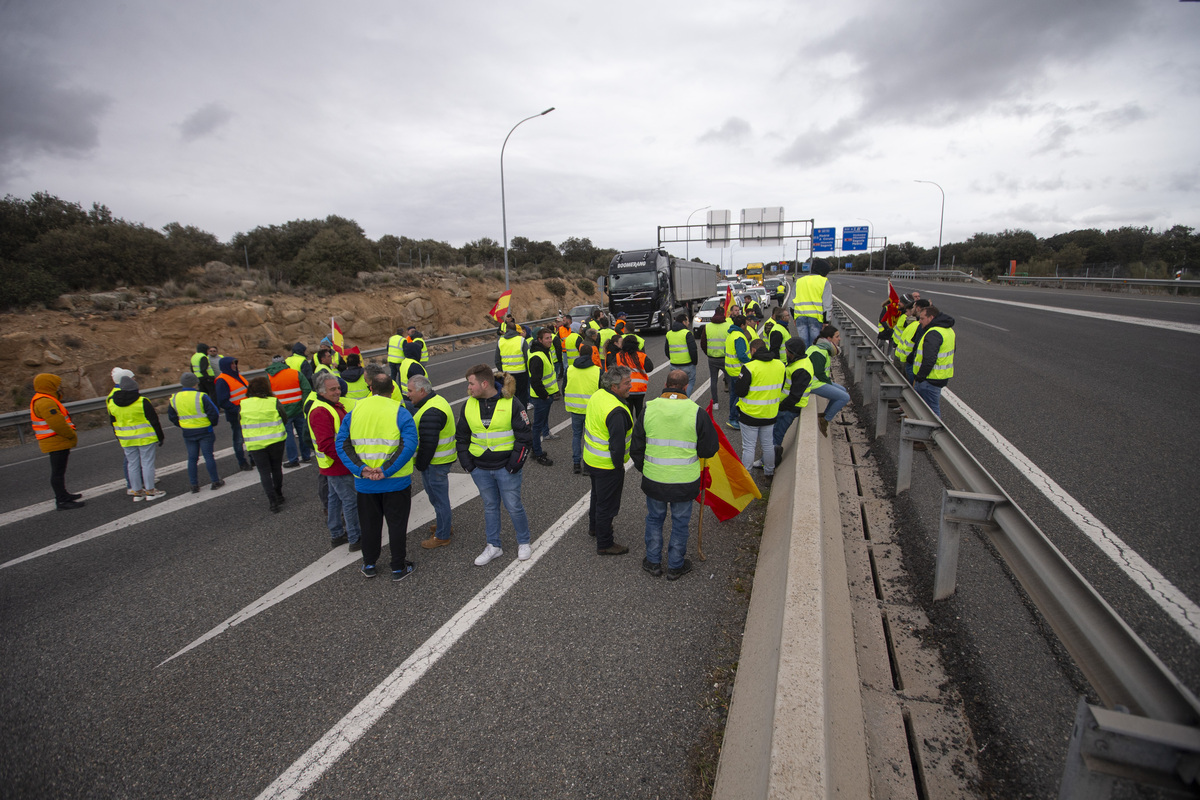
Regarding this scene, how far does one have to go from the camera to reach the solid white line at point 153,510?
568 cm

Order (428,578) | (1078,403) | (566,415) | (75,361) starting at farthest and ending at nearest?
(75,361) → (566,415) → (1078,403) → (428,578)

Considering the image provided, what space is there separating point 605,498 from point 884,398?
4.25 meters

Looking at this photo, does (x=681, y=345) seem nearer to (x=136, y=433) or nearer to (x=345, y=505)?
(x=345, y=505)

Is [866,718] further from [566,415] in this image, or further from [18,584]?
[566,415]

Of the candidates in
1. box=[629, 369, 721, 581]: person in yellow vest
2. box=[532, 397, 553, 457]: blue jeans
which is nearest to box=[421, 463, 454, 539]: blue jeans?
box=[629, 369, 721, 581]: person in yellow vest

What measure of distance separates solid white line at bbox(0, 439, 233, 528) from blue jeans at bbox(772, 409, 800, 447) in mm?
7883

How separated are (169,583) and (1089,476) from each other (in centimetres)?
902

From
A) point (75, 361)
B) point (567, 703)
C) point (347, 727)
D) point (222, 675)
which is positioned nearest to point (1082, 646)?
point (567, 703)

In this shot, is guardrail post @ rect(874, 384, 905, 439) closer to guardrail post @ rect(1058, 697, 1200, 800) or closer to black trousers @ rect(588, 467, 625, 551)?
black trousers @ rect(588, 467, 625, 551)

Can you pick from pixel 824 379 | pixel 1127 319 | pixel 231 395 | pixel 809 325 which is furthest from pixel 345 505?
pixel 1127 319

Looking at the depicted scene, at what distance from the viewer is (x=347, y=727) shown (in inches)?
123

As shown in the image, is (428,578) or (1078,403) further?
(1078,403)

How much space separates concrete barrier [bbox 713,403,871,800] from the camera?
220 centimetres

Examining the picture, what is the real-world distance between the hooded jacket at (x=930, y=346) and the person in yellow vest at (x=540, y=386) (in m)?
5.10
